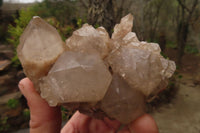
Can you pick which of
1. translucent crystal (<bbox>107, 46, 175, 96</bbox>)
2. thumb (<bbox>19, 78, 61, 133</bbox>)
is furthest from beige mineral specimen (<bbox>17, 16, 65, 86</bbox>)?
translucent crystal (<bbox>107, 46, 175, 96</bbox>)

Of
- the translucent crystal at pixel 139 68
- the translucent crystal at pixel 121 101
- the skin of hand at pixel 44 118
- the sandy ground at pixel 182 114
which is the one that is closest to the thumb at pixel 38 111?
the skin of hand at pixel 44 118

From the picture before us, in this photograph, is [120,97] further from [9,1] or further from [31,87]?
[9,1]

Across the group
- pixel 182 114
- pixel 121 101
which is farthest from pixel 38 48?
pixel 182 114

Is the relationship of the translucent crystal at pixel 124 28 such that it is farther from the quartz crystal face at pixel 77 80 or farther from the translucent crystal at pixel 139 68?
the quartz crystal face at pixel 77 80

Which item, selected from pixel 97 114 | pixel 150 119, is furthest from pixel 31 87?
pixel 150 119

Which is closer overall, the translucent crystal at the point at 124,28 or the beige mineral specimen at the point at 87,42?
the beige mineral specimen at the point at 87,42

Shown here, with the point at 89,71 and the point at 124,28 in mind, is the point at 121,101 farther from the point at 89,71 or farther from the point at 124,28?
the point at 124,28

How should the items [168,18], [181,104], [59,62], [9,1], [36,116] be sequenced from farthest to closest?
[9,1]
[168,18]
[181,104]
[36,116]
[59,62]

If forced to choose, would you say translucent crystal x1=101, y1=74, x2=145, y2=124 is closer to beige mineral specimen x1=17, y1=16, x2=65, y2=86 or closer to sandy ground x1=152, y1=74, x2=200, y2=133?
beige mineral specimen x1=17, y1=16, x2=65, y2=86
